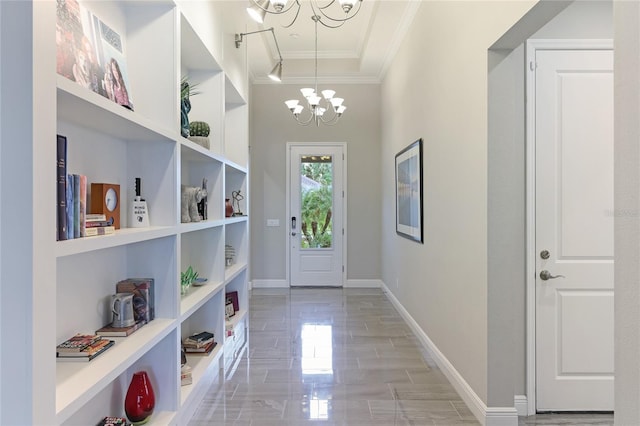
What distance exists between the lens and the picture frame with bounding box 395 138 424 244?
3.79m

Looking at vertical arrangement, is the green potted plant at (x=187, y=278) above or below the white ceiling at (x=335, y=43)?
below

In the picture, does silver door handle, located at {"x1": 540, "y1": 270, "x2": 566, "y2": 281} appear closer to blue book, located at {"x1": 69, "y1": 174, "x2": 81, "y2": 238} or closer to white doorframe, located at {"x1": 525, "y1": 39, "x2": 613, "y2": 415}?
white doorframe, located at {"x1": 525, "y1": 39, "x2": 613, "y2": 415}

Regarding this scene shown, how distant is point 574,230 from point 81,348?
9.21 feet

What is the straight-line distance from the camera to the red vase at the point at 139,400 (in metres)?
1.92

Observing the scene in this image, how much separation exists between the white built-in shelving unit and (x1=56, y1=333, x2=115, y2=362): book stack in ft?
0.12

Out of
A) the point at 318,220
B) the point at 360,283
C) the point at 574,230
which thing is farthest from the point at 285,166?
the point at 574,230

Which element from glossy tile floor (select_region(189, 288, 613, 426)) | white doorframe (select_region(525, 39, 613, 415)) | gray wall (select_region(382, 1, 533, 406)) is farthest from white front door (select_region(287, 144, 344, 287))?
white doorframe (select_region(525, 39, 613, 415))

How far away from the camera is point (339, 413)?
8.14ft

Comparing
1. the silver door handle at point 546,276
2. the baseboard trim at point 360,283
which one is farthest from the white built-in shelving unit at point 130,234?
the baseboard trim at point 360,283

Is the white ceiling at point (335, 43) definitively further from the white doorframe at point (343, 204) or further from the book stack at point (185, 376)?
the book stack at point (185, 376)

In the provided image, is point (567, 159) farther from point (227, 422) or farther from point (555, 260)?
point (227, 422)

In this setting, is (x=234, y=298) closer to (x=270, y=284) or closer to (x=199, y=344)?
(x=199, y=344)

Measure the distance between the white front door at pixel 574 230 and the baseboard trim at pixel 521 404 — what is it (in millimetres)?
82

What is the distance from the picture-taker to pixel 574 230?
96.1 inches
